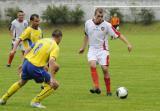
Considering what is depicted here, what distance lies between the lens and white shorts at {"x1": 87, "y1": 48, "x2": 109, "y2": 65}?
13.7 metres

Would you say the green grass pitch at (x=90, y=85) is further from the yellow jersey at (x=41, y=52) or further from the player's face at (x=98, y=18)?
the player's face at (x=98, y=18)

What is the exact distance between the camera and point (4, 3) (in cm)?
5912

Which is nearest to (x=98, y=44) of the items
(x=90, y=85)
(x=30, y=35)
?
(x=30, y=35)

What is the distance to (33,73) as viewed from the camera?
36.9 ft

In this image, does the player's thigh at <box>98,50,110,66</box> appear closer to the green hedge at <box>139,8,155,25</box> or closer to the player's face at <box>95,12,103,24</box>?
the player's face at <box>95,12,103,24</box>

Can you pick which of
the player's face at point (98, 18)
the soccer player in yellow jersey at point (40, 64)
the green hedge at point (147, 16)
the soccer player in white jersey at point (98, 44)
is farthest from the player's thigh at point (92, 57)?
the green hedge at point (147, 16)

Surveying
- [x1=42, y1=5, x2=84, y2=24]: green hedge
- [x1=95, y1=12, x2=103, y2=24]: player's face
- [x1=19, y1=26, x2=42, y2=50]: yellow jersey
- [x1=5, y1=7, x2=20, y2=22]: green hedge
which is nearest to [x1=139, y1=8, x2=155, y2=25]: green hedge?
[x1=42, y1=5, x2=84, y2=24]: green hedge

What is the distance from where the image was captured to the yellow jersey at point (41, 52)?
1097 centimetres

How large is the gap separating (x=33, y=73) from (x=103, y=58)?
115 inches

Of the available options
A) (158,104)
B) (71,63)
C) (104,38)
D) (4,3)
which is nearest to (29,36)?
(104,38)

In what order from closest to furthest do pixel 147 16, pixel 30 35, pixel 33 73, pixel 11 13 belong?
pixel 33 73
pixel 30 35
pixel 147 16
pixel 11 13

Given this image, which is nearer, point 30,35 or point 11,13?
point 30,35

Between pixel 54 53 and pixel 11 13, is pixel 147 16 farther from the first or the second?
pixel 54 53

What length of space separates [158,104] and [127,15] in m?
44.2
